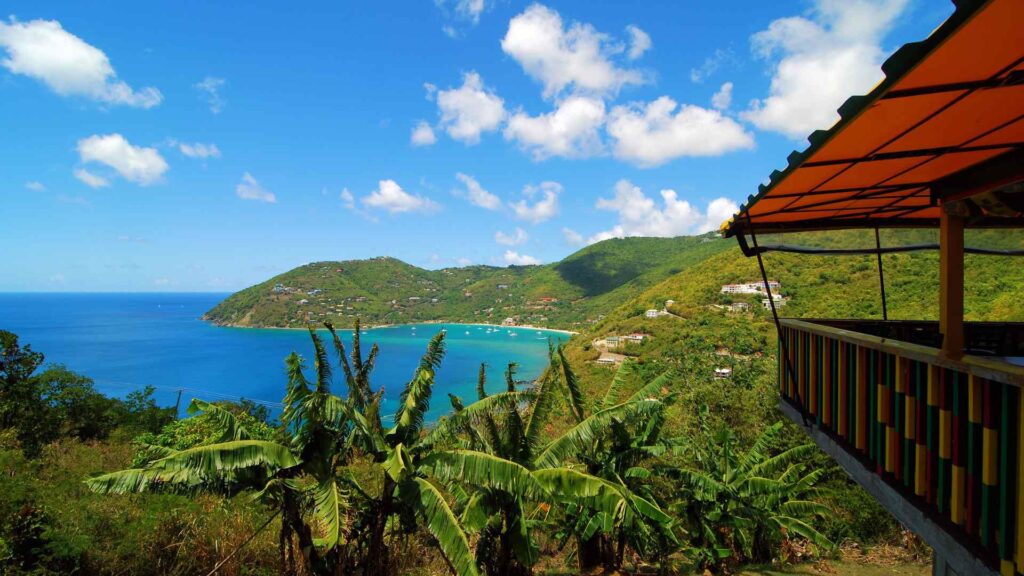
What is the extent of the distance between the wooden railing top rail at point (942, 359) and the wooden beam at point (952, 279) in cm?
7

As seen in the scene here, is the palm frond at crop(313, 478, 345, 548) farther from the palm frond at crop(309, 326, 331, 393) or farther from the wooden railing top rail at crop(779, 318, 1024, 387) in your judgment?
the wooden railing top rail at crop(779, 318, 1024, 387)

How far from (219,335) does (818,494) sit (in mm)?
133177

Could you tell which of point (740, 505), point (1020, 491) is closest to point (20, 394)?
point (740, 505)

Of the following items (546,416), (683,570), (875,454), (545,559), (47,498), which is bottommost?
(545,559)

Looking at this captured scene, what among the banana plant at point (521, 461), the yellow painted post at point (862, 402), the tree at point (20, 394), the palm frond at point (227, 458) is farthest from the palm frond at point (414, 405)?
the tree at point (20, 394)

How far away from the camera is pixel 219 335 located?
11844cm

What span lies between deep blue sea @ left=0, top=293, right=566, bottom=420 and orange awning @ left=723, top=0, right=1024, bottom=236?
41.2m

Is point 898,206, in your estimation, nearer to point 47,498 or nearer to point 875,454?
point 875,454

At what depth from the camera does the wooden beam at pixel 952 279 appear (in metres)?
2.37

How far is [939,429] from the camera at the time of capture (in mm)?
2422

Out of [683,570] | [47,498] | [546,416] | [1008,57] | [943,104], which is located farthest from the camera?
[683,570]

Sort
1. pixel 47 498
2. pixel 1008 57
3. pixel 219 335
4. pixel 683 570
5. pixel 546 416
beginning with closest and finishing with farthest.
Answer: pixel 1008 57
pixel 47 498
pixel 546 416
pixel 683 570
pixel 219 335

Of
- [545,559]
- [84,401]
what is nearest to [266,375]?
[84,401]

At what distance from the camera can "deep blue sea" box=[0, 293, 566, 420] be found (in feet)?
216
